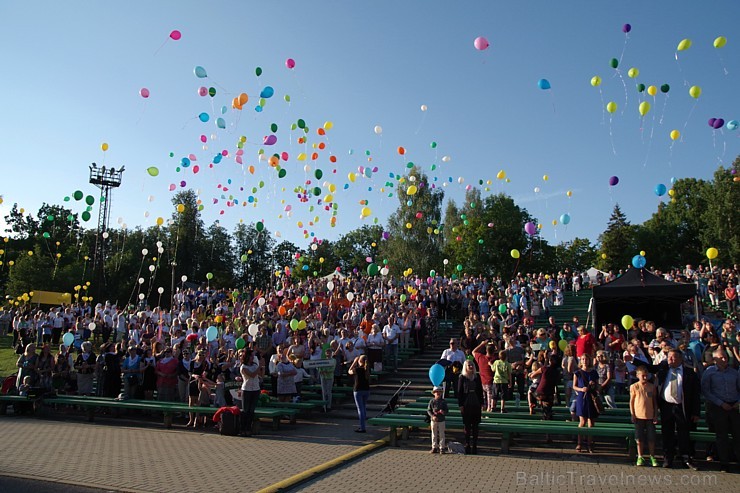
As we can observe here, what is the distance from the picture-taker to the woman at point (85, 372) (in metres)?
14.3

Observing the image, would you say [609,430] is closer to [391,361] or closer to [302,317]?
[391,361]

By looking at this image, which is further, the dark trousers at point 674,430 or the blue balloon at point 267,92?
the blue balloon at point 267,92

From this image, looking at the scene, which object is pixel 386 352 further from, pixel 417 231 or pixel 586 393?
pixel 417 231

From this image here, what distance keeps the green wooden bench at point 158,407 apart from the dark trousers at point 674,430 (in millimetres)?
7056

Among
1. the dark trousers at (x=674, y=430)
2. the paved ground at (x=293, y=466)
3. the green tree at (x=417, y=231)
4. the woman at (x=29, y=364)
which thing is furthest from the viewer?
the green tree at (x=417, y=231)

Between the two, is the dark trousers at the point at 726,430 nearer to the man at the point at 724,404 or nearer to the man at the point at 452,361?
the man at the point at 724,404

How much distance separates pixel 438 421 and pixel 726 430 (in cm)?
423

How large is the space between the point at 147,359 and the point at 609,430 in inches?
422

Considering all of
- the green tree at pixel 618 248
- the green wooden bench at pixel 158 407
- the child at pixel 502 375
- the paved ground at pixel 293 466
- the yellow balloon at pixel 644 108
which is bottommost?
the paved ground at pixel 293 466

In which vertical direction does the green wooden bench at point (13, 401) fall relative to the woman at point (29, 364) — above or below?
below

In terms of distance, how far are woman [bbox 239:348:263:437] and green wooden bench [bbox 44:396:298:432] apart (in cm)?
28

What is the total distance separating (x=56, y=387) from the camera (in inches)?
572

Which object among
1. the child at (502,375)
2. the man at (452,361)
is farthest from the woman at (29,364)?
the child at (502,375)

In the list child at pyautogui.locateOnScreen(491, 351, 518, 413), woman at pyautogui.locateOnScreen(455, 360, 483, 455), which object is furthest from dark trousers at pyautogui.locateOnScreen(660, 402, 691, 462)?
child at pyautogui.locateOnScreen(491, 351, 518, 413)
